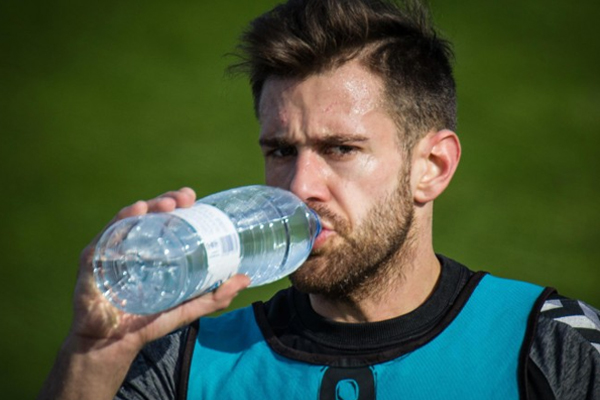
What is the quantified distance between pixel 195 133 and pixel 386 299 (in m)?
5.97

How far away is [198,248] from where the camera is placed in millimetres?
2920

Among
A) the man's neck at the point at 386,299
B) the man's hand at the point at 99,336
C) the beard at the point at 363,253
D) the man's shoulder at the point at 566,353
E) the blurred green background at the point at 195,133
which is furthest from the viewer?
the blurred green background at the point at 195,133

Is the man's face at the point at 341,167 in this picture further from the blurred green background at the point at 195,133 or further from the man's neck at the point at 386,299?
the blurred green background at the point at 195,133

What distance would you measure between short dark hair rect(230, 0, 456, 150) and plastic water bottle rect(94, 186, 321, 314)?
1.74ft

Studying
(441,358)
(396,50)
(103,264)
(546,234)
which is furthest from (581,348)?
(546,234)

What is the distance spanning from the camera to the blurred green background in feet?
26.5

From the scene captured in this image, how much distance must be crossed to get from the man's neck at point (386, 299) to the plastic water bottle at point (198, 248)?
29 cm

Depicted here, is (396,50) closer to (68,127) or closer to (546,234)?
(546,234)

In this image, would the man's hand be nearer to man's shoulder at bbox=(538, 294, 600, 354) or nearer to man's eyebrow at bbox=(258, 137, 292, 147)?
man's eyebrow at bbox=(258, 137, 292, 147)

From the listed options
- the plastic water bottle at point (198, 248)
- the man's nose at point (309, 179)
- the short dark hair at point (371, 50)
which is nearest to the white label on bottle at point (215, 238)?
the plastic water bottle at point (198, 248)

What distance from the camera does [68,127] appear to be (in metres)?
9.53

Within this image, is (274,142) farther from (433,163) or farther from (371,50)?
Answer: (433,163)

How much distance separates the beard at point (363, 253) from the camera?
3500mm

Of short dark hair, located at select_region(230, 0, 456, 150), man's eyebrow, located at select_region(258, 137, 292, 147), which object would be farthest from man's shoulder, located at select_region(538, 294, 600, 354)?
man's eyebrow, located at select_region(258, 137, 292, 147)
